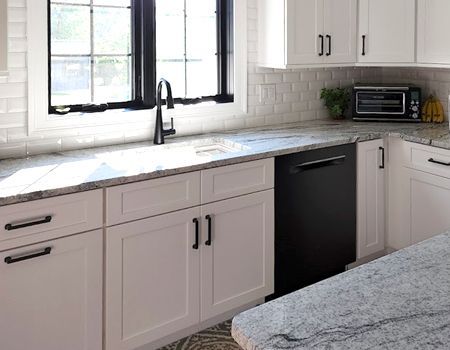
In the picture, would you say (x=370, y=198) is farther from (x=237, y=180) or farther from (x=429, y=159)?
(x=237, y=180)

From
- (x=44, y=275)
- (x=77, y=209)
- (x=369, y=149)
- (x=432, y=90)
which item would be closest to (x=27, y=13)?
(x=77, y=209)

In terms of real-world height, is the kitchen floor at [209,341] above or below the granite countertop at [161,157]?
below

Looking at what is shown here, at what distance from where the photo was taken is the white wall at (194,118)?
270 centimetres

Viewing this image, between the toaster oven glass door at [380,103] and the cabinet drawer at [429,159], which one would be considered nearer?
the cabinet drawer at [429,159]

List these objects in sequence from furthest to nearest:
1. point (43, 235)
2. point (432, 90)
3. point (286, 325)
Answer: point (432, 90) < point (43, 235) < point (286, 325)

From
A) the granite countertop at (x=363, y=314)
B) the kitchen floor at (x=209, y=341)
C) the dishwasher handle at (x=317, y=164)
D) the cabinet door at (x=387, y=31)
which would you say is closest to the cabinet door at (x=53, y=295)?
the kitchen floor at (x=209, y=341)

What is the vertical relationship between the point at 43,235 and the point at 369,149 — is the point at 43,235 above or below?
below

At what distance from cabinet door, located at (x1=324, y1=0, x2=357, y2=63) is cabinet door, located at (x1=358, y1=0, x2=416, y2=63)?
6 centimetres

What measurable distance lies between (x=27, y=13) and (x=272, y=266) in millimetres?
1793

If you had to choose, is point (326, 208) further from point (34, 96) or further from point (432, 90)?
point (34, 96)

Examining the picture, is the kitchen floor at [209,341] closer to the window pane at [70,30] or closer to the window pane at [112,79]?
the window pane at [112,79]

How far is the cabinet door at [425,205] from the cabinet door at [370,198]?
16 cm

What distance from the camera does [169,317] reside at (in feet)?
8.74

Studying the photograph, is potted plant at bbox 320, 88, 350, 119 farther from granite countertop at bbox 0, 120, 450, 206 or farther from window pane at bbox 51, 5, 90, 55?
window pane at bbox 51, 5, 90, 55
